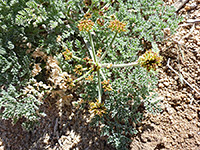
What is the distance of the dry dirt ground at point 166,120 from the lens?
3115 mm

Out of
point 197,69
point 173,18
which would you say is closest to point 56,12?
point 173,18

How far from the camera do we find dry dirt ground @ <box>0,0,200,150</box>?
3.12 m

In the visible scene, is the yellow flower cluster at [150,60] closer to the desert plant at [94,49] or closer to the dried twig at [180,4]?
the desert plant at [94,49]

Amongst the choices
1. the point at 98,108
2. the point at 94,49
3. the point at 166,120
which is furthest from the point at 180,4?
the point at 98,108

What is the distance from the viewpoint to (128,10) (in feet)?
10.8

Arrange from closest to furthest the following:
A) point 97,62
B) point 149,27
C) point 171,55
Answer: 1. point 97,62
2. point 149,27
3. point 171,55

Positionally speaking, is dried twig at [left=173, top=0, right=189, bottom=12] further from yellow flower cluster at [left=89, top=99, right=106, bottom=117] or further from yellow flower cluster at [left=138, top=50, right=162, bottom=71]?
yellow flower cluster at [left=89, top=99, right=106, bottom=117]

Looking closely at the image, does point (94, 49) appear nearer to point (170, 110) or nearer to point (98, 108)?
point (98, 108)

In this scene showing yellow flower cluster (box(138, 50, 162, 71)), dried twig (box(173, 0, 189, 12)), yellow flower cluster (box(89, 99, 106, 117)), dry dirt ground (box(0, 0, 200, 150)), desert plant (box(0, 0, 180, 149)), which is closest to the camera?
yellow flower cluster (box(138, 50, 162, 71))

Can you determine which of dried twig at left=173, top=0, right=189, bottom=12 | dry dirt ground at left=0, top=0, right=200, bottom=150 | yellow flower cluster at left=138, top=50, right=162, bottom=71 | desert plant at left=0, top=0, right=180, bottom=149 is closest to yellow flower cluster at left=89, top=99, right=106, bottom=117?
desert plant at left=0, top=0, right=180, bottom=149

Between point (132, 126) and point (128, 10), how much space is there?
198cm

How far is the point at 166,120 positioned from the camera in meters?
3.20

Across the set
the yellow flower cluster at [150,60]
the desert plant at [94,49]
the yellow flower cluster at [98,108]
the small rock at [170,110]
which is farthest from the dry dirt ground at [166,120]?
the yellow flower cluster at [150,60]

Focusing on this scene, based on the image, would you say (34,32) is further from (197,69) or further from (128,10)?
(197,69)
